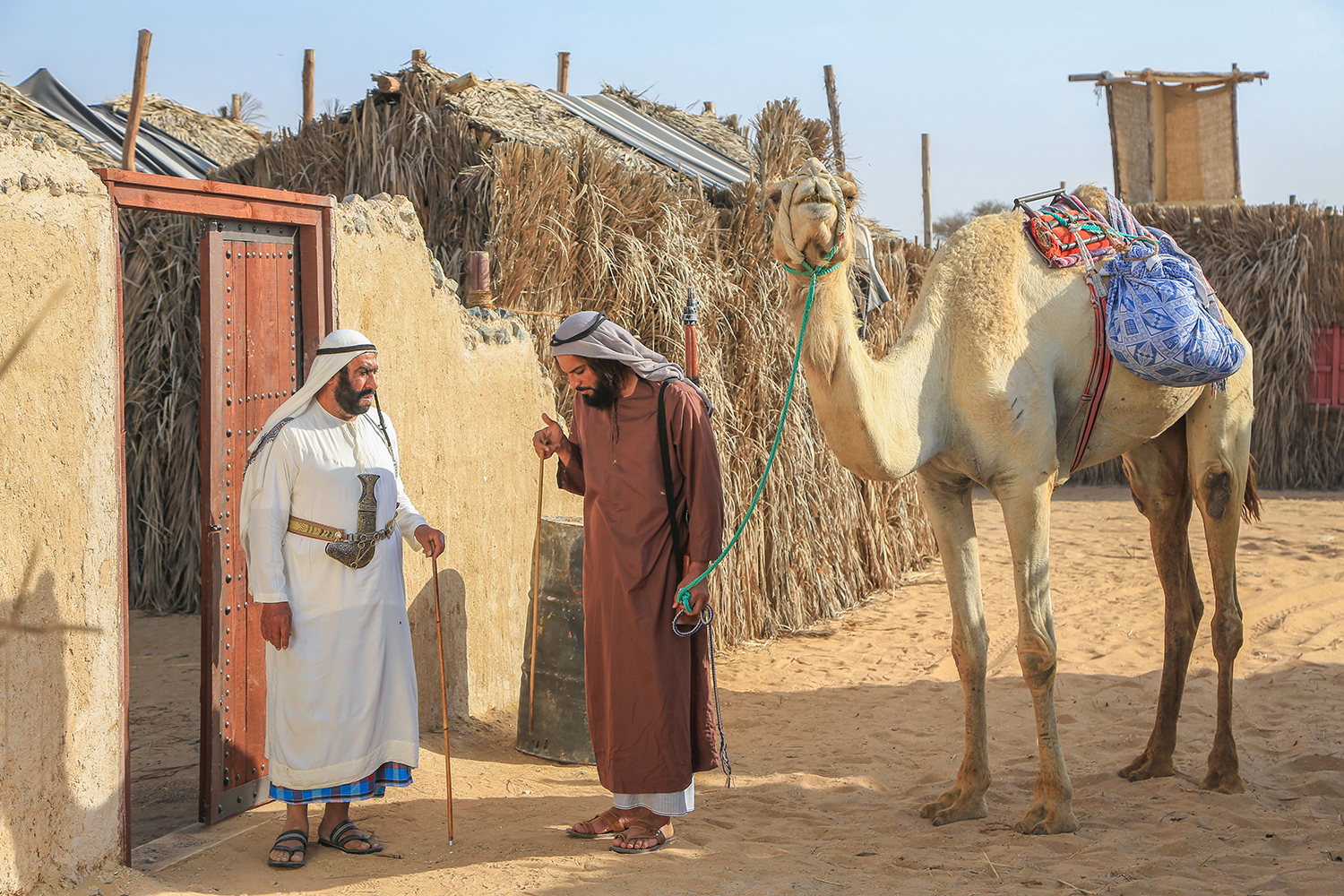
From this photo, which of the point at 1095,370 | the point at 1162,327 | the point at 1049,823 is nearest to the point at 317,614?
the point at 1049,823

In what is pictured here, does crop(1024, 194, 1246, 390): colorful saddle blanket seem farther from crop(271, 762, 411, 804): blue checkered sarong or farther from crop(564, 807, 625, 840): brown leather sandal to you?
crop(271, 762, 411, 804): blue checkered sarong

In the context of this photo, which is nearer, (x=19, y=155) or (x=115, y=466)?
(x=19, y=155)

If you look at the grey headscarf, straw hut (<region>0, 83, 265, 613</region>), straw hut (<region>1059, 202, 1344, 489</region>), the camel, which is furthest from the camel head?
straw hut (<region>1059, 202, 1344, 489</region>)

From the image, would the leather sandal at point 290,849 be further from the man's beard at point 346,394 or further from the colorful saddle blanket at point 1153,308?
the colorful saddle blanket at point 1153,308

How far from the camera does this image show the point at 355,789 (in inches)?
159

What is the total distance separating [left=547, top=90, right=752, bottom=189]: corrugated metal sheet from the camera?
31.9ft

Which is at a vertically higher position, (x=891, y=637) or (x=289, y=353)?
(x=289, y=353)

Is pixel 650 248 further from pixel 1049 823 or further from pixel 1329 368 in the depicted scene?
pixel 1329 368

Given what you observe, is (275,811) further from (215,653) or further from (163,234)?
(163,234)

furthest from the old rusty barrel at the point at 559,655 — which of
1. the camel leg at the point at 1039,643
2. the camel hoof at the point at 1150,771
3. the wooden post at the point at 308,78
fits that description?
the wooden post at the point at 308,78

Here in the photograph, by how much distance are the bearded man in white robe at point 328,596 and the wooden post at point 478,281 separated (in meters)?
2.07

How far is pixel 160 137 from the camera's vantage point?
11727 mm

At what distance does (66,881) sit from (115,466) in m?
1.36

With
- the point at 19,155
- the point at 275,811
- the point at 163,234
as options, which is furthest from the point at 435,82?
the point at 275,811
